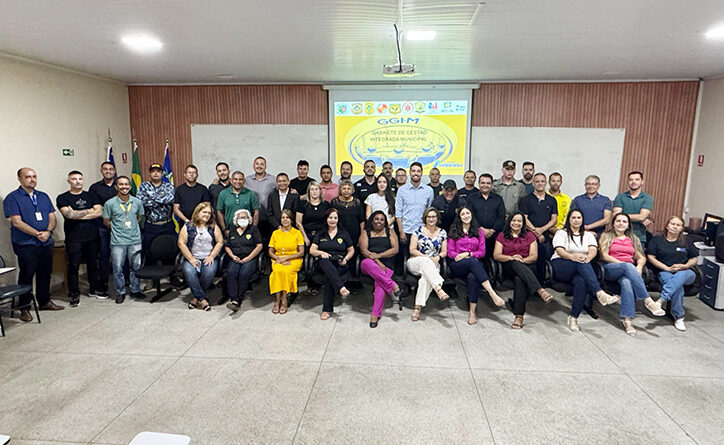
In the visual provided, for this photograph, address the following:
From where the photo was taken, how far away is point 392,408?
277cm

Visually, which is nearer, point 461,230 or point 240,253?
point 461,230

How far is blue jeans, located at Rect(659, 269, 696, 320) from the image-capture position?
13.6ft

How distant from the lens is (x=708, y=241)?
5.35 metres

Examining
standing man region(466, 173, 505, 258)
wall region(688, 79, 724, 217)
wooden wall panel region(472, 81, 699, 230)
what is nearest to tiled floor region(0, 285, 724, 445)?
standing man region(466, 173, 505, 258)

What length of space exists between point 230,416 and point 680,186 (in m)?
7.49

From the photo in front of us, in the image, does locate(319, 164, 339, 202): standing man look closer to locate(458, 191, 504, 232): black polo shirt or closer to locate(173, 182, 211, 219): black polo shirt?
Result: locate(173, 182, 211, 219): black polo shirt

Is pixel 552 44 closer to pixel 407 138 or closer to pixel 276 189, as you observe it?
pixel 407 138

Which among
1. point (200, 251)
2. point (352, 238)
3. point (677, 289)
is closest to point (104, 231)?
point (200, 251)

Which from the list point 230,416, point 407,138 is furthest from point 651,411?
point 407,138

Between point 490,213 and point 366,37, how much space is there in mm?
2392

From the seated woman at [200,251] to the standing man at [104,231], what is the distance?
1161mm

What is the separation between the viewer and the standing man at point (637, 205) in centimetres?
505

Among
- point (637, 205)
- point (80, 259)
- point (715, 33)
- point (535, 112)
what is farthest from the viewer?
point (535, 112)

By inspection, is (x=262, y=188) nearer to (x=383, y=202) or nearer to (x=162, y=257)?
(x=162, y=257)
